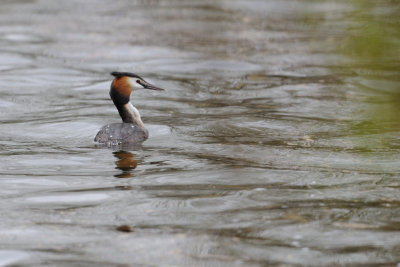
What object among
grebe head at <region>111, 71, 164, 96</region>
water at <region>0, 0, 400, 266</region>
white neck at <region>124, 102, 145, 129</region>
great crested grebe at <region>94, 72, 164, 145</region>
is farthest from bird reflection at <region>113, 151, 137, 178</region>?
grebe head at <region>111, 71, 164, 96</region>

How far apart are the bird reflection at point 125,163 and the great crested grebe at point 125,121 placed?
44cm

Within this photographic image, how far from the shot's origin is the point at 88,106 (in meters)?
12.5

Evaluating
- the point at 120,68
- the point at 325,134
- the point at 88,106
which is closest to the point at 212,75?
the point at 120,68

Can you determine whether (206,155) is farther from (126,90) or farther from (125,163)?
(126,90)

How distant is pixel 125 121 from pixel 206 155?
168 centimetres

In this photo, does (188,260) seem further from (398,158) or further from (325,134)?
(325,134)

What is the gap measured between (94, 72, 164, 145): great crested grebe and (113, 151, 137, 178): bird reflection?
44cm

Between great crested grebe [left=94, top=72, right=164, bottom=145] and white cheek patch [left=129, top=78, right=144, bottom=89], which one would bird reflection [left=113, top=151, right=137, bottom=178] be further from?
white cheek patch [left=129, top=78, right=144, bottom=89]

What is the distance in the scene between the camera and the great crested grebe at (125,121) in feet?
31.3

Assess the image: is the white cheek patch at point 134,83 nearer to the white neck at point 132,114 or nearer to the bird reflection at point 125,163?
the white neck at point 132,114

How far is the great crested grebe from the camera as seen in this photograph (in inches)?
376

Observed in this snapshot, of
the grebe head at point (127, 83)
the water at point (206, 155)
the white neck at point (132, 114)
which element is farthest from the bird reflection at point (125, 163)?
the grebe head at point (127, 83)

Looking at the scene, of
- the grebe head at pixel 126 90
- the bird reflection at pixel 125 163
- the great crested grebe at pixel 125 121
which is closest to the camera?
the bird reflection at pixel 125 163

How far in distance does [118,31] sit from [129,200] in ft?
46.0
